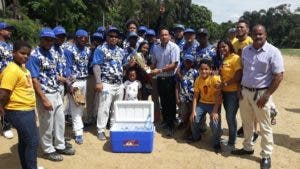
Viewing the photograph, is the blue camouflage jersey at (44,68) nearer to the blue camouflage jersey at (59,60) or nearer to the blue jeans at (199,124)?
the blue camouflage jersey at (59,60)

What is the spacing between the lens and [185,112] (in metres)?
8.22

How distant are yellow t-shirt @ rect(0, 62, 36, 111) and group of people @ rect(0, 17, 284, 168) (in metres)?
0.01

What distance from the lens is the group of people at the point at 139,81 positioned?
18.6 feet

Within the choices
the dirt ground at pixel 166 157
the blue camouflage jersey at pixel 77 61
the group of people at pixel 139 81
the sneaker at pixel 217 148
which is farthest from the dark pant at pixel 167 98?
the blue camouflage jersey at pixel 77 61

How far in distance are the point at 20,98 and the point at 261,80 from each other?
3453 millimetres

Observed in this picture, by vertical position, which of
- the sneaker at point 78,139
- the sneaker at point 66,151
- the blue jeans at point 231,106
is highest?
the blue jeans at point 231,106

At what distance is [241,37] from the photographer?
25.9ft

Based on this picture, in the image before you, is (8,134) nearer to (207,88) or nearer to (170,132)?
(170,132)

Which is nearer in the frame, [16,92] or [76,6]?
[16,92]

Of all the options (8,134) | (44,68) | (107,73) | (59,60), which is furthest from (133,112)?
(8,134)

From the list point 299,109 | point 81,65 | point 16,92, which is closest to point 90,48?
point 81,65

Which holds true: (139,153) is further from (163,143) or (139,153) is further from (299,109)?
(299,109)

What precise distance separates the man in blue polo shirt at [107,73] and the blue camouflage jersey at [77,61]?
0.30m

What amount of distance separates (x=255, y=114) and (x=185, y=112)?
183 centimetres
